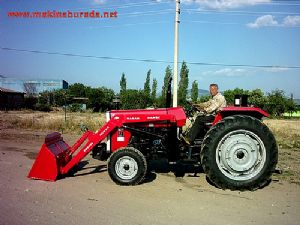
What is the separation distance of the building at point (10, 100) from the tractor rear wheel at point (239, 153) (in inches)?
2037

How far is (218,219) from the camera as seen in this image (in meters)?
4.74

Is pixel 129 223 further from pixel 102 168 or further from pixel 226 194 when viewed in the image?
pixel 102 168

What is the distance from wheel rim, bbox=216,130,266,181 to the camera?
6.35m

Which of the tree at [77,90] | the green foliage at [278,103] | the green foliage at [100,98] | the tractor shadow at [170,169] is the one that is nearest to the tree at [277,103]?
the green foliage at [278,103]

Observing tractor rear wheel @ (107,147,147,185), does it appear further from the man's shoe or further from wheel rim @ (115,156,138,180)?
the man's shoe

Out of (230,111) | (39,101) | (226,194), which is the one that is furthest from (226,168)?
(39,101)

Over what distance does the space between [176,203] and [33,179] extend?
9.81 feet

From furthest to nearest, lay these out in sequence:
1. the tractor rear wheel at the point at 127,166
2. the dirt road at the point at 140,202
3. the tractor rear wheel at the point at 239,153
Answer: the tractor rear wheel at the point at 127,166 < the tractor rear wheel at the point at 239,153 < the dirt road at the point at 140,202

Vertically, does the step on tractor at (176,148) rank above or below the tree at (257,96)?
below

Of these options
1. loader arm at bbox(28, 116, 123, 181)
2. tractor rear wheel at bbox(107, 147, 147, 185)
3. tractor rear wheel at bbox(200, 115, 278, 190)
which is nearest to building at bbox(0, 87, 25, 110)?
loader arm at bbox(28, 116, 123, 181)

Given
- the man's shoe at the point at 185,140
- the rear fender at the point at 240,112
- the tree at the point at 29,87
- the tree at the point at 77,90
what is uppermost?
the tree at the point at 29,87

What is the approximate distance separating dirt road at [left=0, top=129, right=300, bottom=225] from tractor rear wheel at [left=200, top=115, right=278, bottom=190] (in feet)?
0.78

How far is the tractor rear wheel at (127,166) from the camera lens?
6.50 meters

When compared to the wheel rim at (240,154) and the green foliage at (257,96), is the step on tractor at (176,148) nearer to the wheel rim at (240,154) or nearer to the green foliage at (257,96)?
the wheel rim at (240,154)
